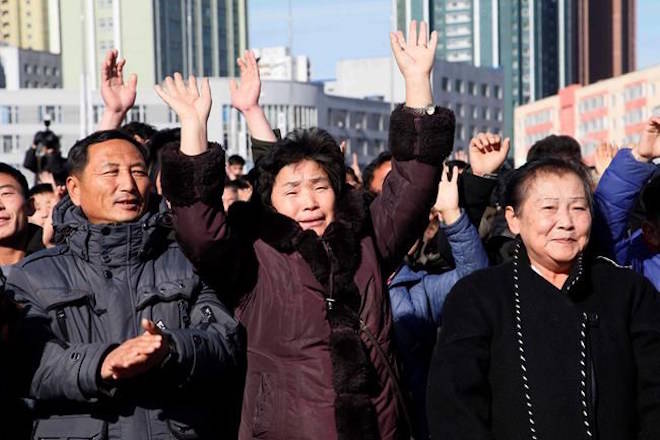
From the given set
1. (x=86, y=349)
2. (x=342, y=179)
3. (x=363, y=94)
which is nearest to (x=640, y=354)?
(x=342, y=179)

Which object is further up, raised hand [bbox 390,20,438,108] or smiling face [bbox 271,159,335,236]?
raised hand [bbox 390,20,438,108]

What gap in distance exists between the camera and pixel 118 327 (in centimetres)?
489

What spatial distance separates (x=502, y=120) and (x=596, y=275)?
463ft

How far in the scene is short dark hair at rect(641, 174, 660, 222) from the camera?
Result: 224 inches

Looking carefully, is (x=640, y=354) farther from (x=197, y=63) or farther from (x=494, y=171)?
(x=197, y=63)

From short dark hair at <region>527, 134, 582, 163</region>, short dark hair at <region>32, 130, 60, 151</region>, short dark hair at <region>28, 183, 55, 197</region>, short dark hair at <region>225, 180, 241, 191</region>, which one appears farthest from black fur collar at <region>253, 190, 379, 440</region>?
short dark hair at <region>32, 130, 60, 151</region>

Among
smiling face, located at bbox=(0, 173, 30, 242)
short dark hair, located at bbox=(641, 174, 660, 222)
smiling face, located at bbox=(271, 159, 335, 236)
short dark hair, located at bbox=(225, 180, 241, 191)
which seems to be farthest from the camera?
short dark hair, located at bbox=(225, 180, 241, 191)

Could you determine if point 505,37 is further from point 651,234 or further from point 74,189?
point 74,189

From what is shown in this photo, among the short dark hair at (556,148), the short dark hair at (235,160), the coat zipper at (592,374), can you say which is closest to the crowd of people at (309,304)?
the coat zipper at (592,374)

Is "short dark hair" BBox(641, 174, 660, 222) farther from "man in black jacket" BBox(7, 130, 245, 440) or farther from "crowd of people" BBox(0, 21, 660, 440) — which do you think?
"man in black jacket" BBox(7, 130, 245, 440)

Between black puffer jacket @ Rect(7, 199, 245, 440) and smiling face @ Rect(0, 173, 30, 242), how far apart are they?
140cm

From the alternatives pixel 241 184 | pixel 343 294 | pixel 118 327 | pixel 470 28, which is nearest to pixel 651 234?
pixel 343 294

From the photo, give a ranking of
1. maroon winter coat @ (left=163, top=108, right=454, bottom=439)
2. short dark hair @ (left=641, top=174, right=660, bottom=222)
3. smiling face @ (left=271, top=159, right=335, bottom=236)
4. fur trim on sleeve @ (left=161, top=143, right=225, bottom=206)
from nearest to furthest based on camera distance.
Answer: fur trim on sleeve @ (left=161, top=143, right=225, bottom=206)
maroon winter coat @ (left=163, top=108, right=454, bottom=439)
smiling face @ (left=271, top=159, right=335, bottom=236)
short dark hair @ (left=641, top=174, right=660, bottom=222)

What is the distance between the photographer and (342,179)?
17.6ft
